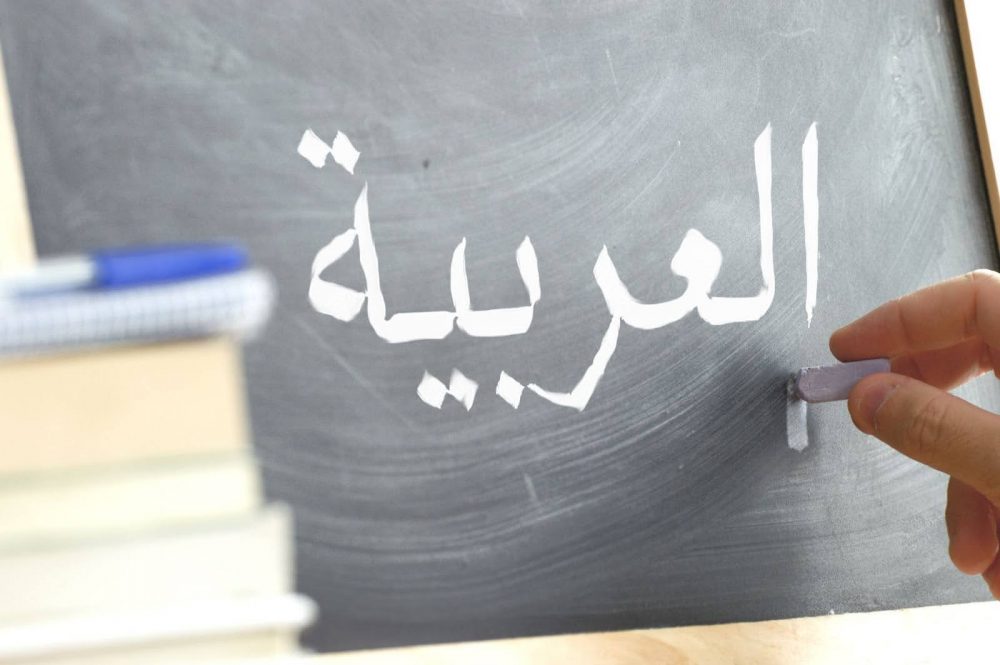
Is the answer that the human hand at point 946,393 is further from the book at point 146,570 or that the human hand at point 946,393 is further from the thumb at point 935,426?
the book at point 146,570

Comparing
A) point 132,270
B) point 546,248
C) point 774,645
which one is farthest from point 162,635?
point 774,645

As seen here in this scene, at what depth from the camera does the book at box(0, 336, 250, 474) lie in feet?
1.09

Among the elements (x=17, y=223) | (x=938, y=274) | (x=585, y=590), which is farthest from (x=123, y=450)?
(x=938, y=274)

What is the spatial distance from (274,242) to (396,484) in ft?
0.57

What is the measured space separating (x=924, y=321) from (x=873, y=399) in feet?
0.30

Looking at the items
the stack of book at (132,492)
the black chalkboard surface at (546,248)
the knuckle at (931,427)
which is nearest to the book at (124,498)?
the stack of book at (132,492)

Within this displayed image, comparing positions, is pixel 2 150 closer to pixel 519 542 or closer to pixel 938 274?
pixel 519 542

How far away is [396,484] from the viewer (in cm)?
64

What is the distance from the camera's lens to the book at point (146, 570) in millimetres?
329

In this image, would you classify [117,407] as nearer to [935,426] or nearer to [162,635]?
[162,635]

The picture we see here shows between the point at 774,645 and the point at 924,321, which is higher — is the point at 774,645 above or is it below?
below

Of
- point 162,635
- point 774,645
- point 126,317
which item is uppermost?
point 126,317

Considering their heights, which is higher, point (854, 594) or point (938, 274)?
point (938, 274)

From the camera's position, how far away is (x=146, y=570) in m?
0.34
